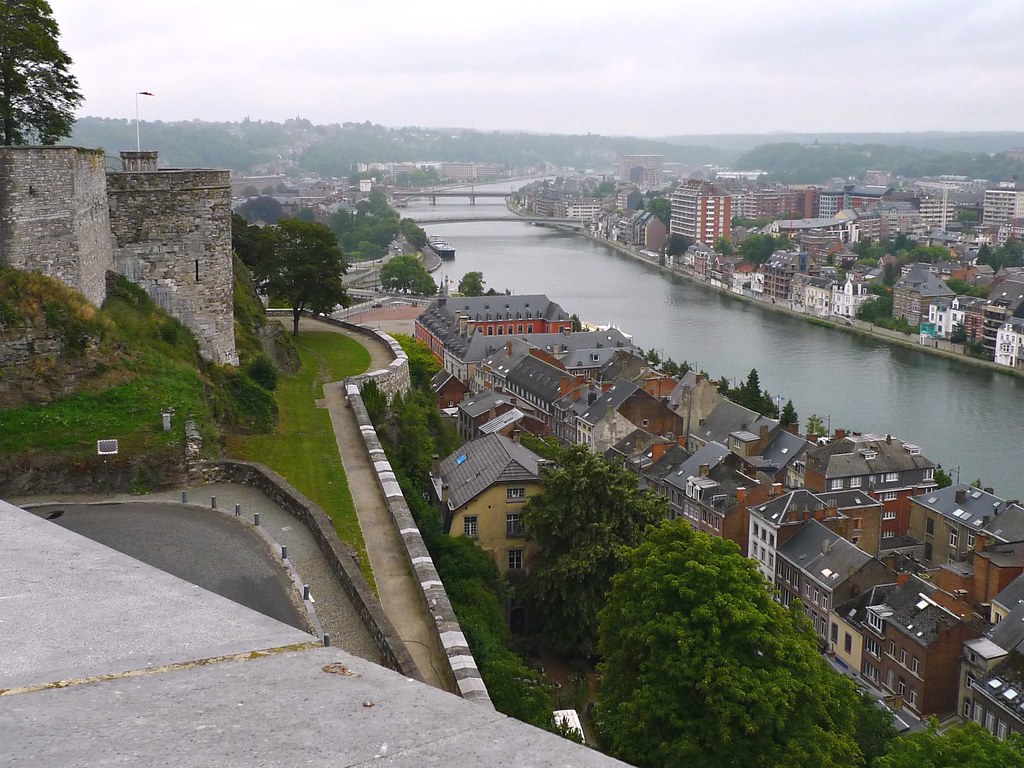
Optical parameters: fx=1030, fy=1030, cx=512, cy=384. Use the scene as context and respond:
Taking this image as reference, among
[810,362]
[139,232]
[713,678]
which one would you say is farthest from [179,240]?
[810,362]

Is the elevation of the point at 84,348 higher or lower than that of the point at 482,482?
higher

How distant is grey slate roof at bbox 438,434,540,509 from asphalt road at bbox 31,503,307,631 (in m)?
5.83

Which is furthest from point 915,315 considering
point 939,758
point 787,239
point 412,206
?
point 412,206

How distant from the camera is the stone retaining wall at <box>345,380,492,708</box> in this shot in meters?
4.91

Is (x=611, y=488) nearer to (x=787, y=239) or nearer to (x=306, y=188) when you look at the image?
(x=787, y=239)

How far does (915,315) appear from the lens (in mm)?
34719

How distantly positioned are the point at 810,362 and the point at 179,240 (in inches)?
908

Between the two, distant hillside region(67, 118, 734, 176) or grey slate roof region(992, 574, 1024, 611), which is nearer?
grey slate roof region(992, 574, 1024, 611)

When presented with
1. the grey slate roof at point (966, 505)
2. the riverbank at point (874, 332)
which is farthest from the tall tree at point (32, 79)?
the riverbank at point (874, 332)

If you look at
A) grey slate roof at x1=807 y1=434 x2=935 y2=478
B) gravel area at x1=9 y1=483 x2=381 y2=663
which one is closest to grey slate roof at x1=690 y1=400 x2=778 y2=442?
grey slate roof at x1=807 y1=434 x2=935 y2=478

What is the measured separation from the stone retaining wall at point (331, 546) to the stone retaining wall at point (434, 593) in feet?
1.00

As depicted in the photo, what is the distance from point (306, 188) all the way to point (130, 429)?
308 ft

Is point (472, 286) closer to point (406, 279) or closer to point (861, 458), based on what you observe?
point (406, 279)

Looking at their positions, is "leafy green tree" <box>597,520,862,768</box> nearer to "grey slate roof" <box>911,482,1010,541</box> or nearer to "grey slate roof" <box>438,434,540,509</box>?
"grey slate roof" <box>438,434,540,509</box>
